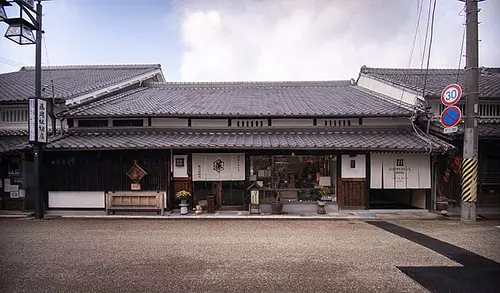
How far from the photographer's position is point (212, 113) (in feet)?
46.9

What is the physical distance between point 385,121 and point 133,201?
39.3ft

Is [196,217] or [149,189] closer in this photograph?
[196,217]

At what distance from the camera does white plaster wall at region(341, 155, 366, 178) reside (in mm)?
13258

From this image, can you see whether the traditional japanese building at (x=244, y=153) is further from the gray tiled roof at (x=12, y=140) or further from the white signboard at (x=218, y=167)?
the gray tiled roof at (x=12, y=140)

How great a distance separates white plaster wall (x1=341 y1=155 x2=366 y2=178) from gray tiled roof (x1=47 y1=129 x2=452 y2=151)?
2.47 feet

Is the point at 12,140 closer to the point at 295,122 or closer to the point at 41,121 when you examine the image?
the point at 41,121

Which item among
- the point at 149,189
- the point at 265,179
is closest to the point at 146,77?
the point at 149,189

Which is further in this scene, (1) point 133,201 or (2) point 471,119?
(1) point 133,201

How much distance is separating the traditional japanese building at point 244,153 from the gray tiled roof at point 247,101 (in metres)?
0.12

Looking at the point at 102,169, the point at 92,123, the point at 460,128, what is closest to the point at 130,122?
the point at 92,123

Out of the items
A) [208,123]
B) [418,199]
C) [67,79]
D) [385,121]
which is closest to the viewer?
[418,199]

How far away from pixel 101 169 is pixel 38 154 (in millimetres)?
2350

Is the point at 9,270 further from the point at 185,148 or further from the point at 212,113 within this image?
the point at 212,113

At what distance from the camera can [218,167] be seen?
44.0ft
